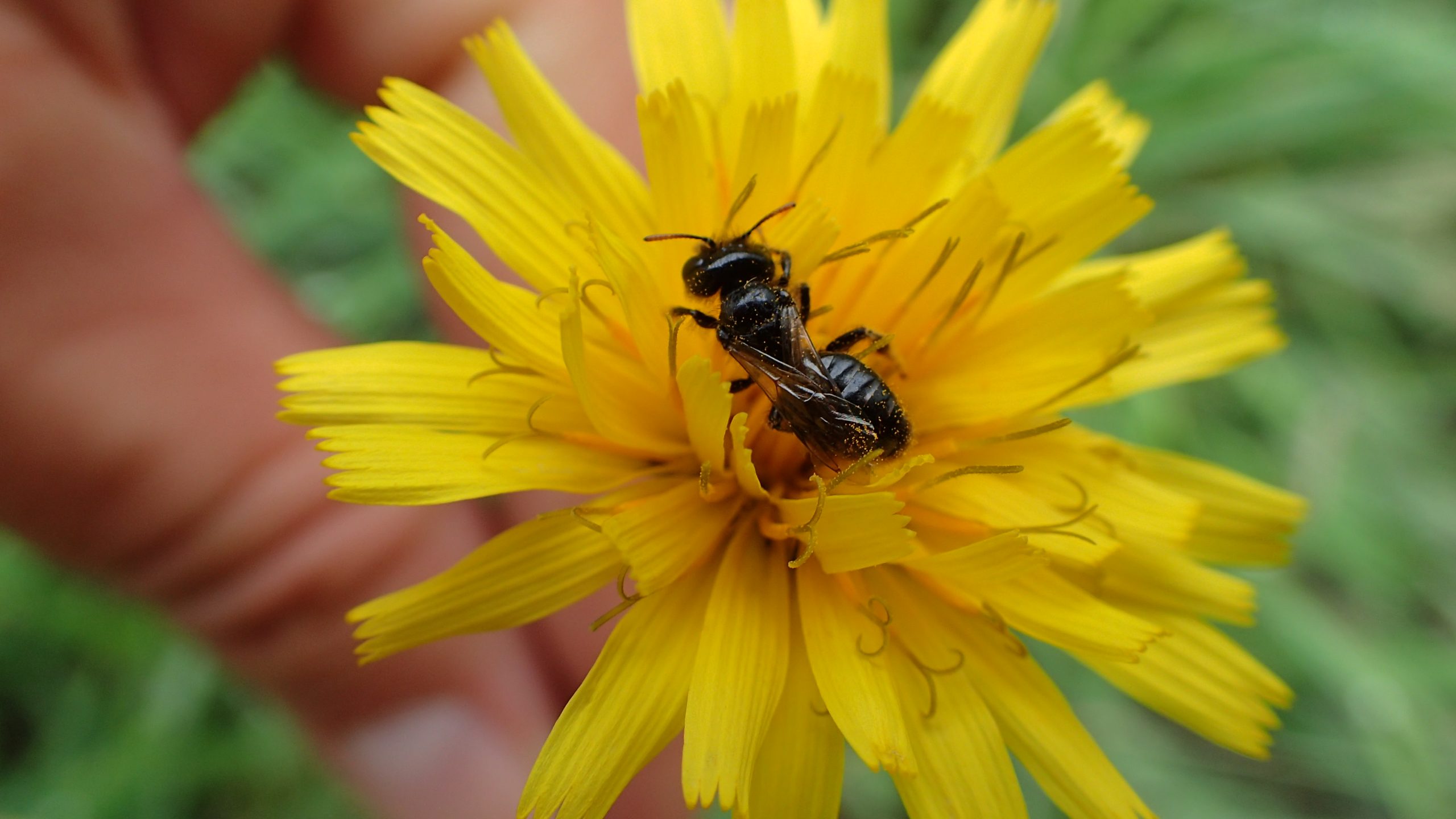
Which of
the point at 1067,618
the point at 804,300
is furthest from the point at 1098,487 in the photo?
the point at 804,300

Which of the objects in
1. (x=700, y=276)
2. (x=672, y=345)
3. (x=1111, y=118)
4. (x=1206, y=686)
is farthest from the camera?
(x=1111, y=118)

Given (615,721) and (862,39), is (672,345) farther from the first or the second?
(862,39)

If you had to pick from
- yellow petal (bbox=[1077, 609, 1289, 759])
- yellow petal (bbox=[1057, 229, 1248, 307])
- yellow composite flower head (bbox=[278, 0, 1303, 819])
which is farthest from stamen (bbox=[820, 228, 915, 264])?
yellow petal (bbox=[1077, 609, 1289, 759])

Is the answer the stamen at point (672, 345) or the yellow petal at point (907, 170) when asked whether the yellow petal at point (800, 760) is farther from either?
the yellow petal at point (907, 170)

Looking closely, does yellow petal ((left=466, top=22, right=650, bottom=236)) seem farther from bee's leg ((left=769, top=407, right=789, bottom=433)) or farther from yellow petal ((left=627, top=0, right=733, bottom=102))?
bee's leg ((left=769, top=407, right=789, bottom=433))

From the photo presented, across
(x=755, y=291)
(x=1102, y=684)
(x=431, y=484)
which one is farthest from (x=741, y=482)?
(x=1102, y=684)

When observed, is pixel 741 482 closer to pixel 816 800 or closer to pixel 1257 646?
pixel 816 800

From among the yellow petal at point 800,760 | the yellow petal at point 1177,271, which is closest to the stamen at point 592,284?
the yellow petal at point 800,760
